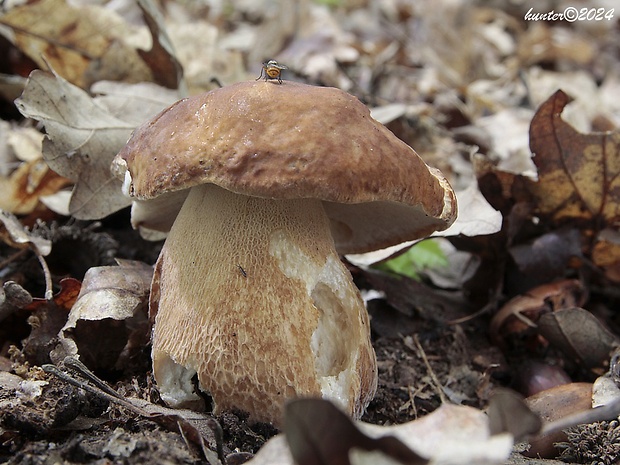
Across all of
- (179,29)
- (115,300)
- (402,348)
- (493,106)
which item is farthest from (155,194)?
(493,106)

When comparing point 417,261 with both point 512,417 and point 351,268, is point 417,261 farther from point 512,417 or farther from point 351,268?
point 512,417

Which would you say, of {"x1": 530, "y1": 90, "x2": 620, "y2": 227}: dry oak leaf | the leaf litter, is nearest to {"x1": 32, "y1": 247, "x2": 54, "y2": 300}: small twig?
the leaf litter

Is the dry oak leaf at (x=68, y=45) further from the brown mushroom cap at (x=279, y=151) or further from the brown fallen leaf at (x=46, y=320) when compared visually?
the brown mushroom cap at (x=279, y=151)

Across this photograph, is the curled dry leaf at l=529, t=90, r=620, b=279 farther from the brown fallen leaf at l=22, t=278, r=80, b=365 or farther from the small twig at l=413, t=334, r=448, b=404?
the brown fallen leaf at l=22, t=278, r=80, b=365

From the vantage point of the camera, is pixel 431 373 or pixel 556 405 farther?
pixel 431 373

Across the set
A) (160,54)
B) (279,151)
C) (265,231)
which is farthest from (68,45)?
(279,151)

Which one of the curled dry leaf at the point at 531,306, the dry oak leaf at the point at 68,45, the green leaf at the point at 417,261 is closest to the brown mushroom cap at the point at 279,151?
the curled dry leaf at the point at 531,306
